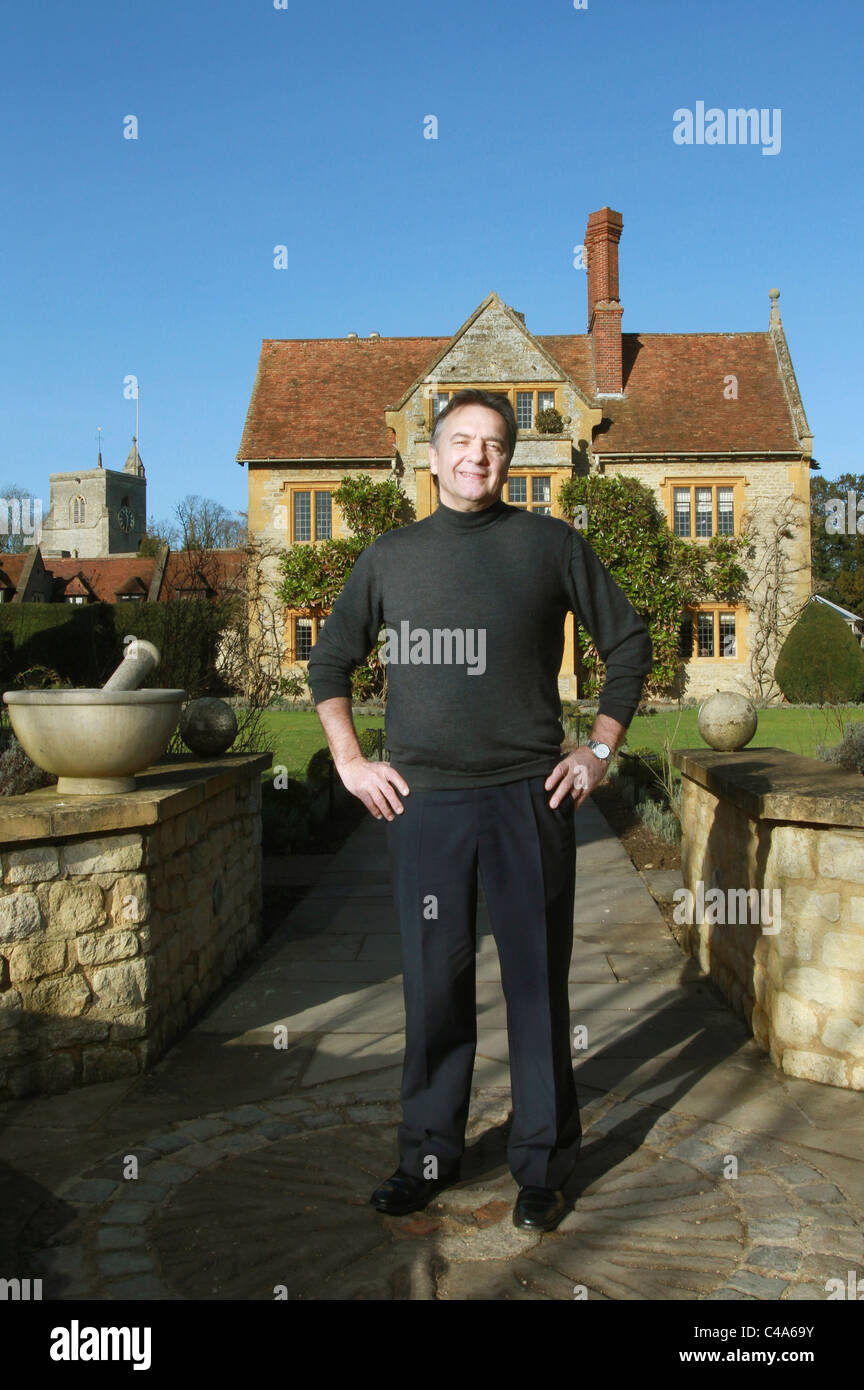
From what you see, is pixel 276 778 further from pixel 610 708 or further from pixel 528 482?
pixel 528 482

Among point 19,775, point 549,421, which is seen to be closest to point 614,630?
point 19,775

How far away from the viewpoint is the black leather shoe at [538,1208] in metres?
2.75

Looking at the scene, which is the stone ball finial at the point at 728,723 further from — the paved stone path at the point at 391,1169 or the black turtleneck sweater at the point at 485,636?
the black turtleneck sweater at the point at 485,636

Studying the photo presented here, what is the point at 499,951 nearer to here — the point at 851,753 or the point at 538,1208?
the point at 538,1208

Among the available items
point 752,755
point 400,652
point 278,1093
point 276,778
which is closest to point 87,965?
point 278,1093

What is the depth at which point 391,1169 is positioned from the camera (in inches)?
124

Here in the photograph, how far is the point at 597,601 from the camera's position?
9.85 ft

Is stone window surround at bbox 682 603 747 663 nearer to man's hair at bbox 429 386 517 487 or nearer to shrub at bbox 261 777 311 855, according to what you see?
shrub at bbox 261 777 311 855

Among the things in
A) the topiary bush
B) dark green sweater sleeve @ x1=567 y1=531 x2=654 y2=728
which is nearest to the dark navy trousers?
dark green sweater sleeve @ x1=567 y1=531 x2=654 y2=728

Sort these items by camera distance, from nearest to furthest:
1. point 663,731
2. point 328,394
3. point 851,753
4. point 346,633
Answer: point 346,633 → point 851,753 → point 663,731 → point 328,394

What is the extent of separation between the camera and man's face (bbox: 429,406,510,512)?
2.89m

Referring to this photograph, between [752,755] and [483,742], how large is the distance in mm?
3055

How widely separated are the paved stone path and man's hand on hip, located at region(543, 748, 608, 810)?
1089 mm

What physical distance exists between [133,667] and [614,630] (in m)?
2.10
